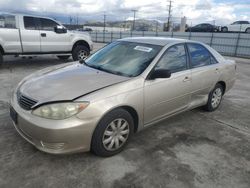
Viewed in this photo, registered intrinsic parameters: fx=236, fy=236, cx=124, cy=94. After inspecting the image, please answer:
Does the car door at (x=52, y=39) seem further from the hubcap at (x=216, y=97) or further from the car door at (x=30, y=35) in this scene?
the hubcap at (x=216, y=97)

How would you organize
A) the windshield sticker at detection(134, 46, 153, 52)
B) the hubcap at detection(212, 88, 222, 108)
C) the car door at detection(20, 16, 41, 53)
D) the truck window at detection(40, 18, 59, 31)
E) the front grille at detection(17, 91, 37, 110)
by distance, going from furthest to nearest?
the truck window at detection(40, 18, 59, 31)
the car door at detection(20, 16, 41, 53)
the hubcap at detection(212, 88, 222, 108)
the windshield sticker at detection(134, 46, 153, 52)
the front grille at detection(17, 91, 37, 110)

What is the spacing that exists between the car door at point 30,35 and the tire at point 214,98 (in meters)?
6.21

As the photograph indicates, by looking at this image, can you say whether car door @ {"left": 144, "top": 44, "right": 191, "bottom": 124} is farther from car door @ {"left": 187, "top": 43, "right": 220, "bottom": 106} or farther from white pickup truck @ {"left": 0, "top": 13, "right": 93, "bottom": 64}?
white pickup truck @ {"left": 0, "top": 13, "right": 93, "bottom": 64}

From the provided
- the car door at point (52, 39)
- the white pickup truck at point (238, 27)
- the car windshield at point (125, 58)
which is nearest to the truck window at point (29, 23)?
the car door at point (52, 39)

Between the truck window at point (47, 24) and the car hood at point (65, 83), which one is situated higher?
the truck window at point (47, 24)

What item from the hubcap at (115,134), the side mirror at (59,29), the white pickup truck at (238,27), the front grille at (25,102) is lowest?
the hubcap at (115,134)

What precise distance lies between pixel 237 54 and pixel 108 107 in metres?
17.8

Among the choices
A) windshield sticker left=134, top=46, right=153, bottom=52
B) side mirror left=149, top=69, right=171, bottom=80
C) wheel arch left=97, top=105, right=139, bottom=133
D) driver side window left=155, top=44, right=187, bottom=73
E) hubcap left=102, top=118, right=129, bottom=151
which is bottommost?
hubcap left=102, top=118, right=129, bottom=151

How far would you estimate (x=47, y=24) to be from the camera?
333 inches

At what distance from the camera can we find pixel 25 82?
329cm

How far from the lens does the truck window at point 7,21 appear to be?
7.46 m

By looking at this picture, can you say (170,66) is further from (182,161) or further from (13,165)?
(13,165)

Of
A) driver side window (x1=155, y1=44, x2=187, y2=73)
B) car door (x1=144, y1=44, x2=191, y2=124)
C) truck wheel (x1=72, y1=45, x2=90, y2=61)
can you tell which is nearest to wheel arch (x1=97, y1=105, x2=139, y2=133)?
car door (x1=144, y1=44, x2=191, y2=124)

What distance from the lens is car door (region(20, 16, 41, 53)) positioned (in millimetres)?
7871
